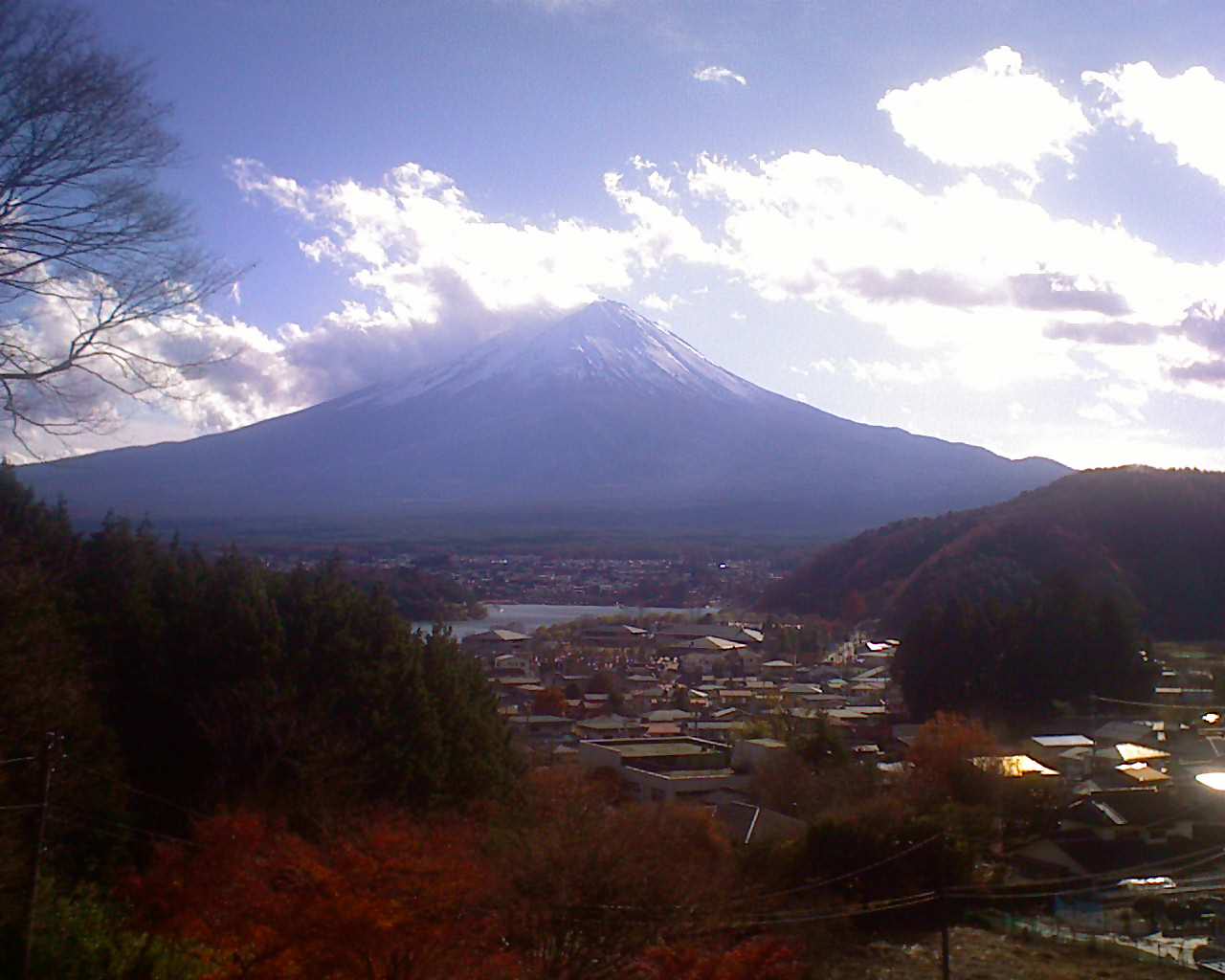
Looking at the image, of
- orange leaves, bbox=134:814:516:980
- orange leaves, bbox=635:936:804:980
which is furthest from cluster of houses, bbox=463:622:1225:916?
orange leaves, bbox=134:814:516:980

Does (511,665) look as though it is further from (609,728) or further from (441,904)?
(441,904)

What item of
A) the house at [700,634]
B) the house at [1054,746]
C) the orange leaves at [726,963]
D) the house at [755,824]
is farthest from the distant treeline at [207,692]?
the house at [700,634]

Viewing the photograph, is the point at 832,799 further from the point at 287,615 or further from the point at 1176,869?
the point at 287,615

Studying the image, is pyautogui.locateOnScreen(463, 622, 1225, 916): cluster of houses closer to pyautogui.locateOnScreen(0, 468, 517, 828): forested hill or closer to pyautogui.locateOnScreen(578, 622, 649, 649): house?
pyautogui.locateOnScreen(578, 622, 649, 649): house

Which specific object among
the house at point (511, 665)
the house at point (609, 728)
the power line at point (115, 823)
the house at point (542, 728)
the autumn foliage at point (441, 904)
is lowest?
the house at point (609, 728)

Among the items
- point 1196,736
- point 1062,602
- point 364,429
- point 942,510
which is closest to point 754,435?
point 942,510

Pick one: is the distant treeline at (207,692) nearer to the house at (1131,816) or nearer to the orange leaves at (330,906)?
the orange leaves at (330,906)
